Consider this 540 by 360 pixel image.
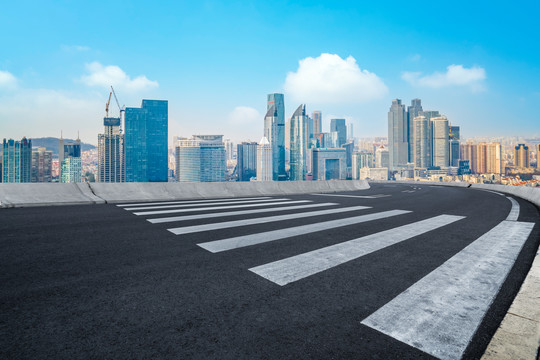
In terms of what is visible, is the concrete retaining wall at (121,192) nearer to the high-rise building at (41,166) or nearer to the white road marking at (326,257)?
the white road marking at (326,257)

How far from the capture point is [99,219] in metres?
6.43

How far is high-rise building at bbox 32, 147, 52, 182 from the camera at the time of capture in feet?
464

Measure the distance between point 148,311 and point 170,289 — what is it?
436mm

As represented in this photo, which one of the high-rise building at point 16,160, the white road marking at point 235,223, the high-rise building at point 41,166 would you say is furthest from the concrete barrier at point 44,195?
the high-rise building at point 16,160

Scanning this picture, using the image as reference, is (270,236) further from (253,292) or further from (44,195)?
(44,195)

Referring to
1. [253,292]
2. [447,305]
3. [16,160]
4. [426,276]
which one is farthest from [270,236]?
[16,160]

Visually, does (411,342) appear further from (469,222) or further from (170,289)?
(469,222)

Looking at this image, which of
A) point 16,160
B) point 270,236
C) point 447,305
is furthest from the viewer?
point 16,160

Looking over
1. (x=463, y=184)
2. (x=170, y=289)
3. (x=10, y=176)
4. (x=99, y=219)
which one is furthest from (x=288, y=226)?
(x=10, y=176)

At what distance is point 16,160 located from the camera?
158m

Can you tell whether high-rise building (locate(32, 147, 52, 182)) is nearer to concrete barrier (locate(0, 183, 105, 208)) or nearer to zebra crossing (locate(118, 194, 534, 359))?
concrete barrier (locate(0, 183, 105, 208))

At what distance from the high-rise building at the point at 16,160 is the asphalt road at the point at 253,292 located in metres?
192

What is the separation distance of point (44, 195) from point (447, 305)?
11.4 metres

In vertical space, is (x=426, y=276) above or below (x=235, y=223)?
below
